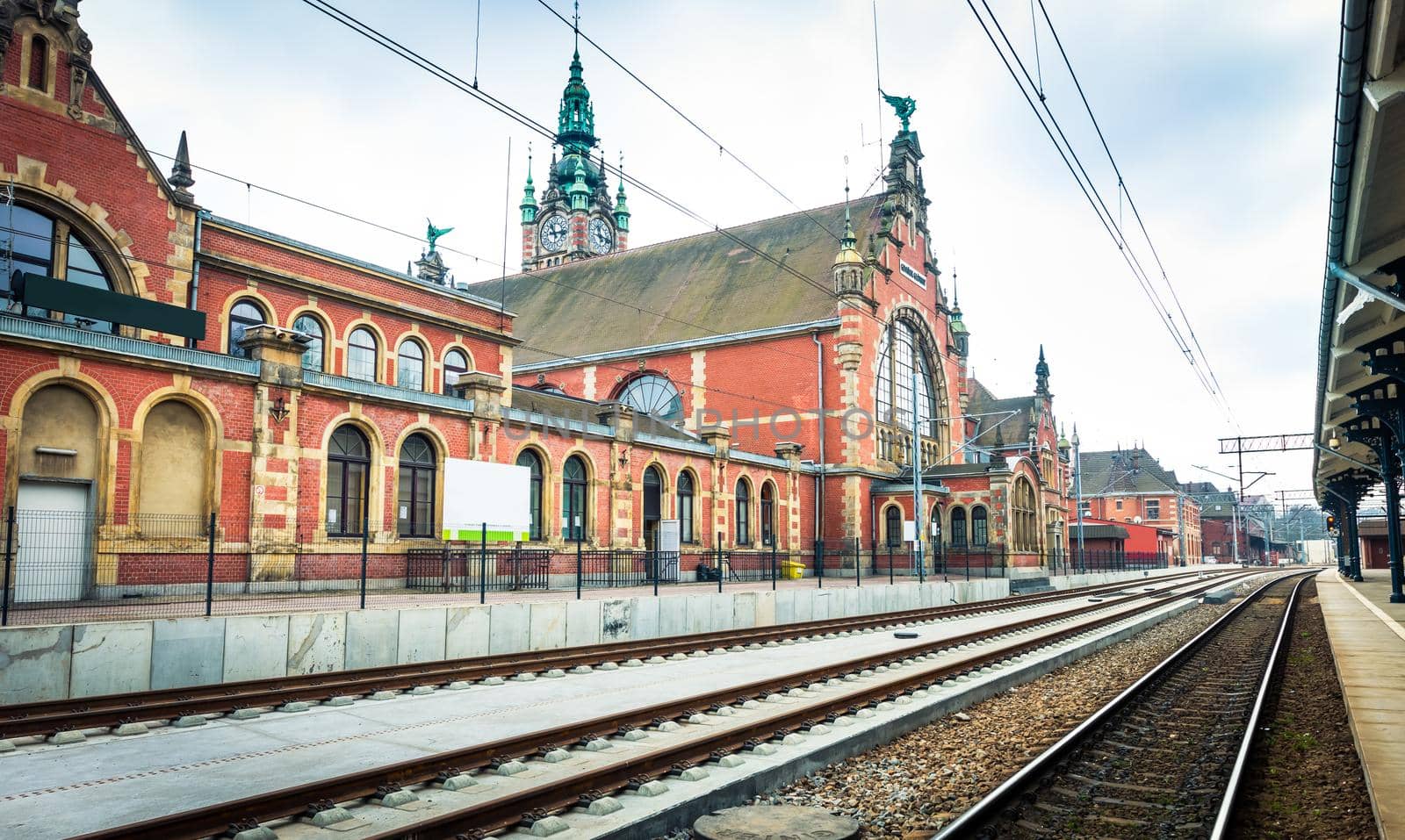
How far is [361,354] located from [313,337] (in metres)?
Result: 1.67

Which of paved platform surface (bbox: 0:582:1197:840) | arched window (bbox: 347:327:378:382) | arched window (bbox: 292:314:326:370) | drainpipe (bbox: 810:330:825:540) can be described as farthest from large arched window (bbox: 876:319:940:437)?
paved platform surface (bbox: 0:582:1197:840)

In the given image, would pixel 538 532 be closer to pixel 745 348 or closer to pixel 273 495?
pixel 273 495

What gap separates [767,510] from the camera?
4112cm

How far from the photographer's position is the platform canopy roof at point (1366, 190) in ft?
28.5

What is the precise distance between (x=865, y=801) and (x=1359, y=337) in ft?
61.3

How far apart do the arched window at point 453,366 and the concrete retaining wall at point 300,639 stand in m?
13.4

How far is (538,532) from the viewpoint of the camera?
2789 cm

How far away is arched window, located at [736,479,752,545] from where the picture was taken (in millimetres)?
38647

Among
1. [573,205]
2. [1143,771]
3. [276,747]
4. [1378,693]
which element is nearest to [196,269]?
[276,747]

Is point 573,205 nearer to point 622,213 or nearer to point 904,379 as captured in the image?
point 622,213

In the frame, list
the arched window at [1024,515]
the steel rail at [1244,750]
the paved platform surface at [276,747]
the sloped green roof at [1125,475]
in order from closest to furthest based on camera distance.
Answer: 1. the steel rail at [1244,750]
2. the paved platform surface at [276,747]
3. the arched window at [1024,515]
4. the sloped green roof at [1125,475]

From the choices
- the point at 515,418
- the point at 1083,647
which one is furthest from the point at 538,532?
the point at 1083,647

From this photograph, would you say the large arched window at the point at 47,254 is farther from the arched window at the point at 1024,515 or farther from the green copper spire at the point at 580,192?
the green copper spire at the point at 580,192

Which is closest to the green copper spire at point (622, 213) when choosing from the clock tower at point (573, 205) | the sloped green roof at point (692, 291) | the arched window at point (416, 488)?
the clock tower at point (573, 205)
